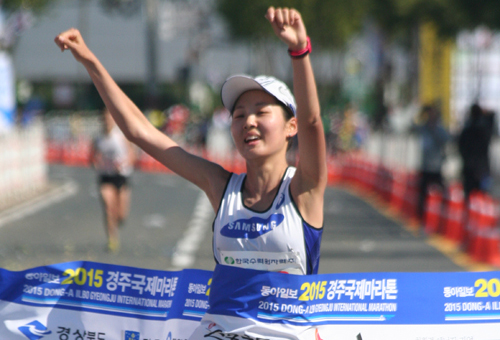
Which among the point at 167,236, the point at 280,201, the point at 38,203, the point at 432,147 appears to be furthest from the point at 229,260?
the point at 38,203

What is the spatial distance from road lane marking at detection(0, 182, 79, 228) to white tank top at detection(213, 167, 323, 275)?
1254 cm

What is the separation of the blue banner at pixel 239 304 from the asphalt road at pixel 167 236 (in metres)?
6.51

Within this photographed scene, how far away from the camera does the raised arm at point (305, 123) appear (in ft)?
9.25

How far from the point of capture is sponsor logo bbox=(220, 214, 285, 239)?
309cm

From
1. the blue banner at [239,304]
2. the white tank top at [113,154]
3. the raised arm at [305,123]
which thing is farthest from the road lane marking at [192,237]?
the raised arm at [305,123]

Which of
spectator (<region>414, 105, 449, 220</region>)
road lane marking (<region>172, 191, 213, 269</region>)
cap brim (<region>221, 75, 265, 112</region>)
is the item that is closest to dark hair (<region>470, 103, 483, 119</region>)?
spectator (<region>414, 105, 449, 220</region>)

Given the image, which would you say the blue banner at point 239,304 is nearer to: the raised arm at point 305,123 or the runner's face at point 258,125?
the raised arm at point 305,123

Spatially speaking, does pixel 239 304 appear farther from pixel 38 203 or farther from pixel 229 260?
pixel 38 203

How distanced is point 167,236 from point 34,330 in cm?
1013

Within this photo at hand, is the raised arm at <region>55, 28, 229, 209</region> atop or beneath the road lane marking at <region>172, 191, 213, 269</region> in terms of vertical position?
beneath

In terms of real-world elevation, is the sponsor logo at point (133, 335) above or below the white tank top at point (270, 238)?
below

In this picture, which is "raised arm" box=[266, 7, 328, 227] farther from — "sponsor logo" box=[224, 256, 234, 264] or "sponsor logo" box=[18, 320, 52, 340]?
"sponsor logo" box=[18, 320, 52, 340]

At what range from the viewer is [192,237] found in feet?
44.5

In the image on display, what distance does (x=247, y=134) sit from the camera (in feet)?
10.4
